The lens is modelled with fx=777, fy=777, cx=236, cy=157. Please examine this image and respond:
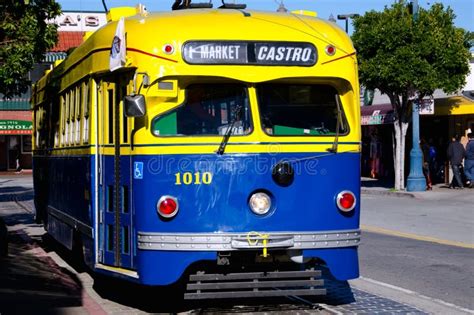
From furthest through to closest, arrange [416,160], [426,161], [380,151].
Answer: [380,151], [426,161], [416,160]

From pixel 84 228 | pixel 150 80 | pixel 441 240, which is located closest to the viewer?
pixel 150 80

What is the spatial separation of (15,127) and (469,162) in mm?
37402

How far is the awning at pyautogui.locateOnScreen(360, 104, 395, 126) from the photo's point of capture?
31.1 meters

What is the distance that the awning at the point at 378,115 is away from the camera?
102 feet

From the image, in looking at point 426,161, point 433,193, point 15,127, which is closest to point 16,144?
point 15,127

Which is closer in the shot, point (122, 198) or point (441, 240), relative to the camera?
point (122, 198)

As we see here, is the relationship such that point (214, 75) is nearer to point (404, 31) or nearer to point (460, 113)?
point (404, 31)

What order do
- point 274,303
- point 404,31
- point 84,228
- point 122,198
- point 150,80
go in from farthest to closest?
point 404,31
point 84,228
point 274,303
point 122,198
point 150,80

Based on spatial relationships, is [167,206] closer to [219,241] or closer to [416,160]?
[219,241]

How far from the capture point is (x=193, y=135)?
7.67 meters

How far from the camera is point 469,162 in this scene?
1053 inches

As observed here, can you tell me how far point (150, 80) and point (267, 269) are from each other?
2.29 metres

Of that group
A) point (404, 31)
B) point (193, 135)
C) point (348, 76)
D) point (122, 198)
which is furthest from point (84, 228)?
point (404, 31)

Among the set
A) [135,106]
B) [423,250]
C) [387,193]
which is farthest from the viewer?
[387,193]
